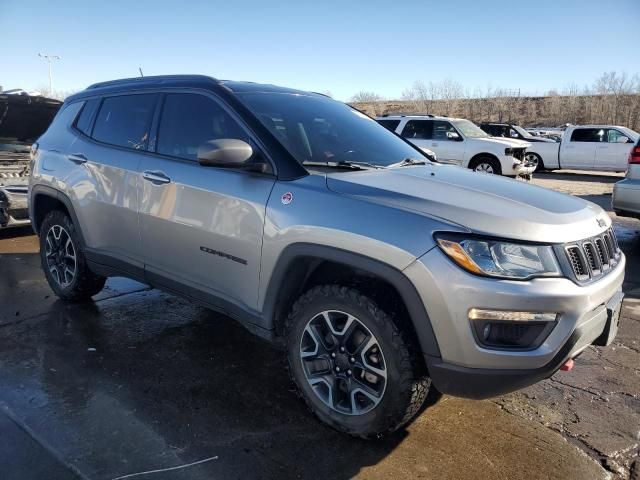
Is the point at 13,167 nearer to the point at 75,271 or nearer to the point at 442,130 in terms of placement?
the point at 75,271

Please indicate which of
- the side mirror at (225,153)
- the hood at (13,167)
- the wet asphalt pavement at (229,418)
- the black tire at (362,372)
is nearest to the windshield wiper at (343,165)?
the side mirror at (225,153)

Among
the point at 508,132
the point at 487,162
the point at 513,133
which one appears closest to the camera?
the point at 487,162

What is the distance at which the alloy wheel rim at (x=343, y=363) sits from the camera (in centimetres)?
266

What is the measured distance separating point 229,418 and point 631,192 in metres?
6.24

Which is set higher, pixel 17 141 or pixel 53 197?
pixel 17 141

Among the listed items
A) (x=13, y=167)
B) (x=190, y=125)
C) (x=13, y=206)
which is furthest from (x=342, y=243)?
(x=13, y=167)

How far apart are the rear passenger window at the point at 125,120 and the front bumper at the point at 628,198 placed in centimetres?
611

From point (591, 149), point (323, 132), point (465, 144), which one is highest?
point (323, 132)

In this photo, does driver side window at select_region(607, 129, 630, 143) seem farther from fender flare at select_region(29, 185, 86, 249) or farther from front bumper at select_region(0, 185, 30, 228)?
fender flare at select_region(29, 185, 86, 249)

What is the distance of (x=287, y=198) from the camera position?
2.87 meters

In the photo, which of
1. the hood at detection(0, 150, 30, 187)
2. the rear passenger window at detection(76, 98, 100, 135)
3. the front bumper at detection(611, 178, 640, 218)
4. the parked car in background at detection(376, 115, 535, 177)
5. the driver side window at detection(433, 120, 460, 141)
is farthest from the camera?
the driver side window at detection(433, 120, 460, 141)

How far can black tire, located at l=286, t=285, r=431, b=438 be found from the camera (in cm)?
252

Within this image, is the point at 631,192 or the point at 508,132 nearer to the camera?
the point at 631,192

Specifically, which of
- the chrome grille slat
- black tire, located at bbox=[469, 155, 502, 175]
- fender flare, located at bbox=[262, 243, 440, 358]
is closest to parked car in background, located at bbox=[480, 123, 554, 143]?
black tire, located at bbox=[469, 155, 502, 175]
